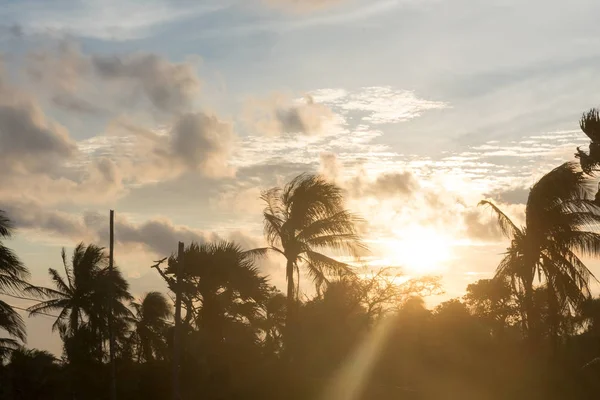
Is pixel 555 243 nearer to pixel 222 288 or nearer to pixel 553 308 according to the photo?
pixel 553 308

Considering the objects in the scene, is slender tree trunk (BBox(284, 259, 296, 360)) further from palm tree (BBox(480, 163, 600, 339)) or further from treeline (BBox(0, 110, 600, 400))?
palm tree (BBox(480, 163, 600, 339))

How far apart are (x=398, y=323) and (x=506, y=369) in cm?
1336

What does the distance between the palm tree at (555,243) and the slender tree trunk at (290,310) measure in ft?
29.7

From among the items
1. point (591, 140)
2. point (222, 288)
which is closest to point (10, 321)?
point (222, 288)

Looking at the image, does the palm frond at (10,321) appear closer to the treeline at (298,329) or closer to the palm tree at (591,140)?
the treeline at (298,329)

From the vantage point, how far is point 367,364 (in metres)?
40.2

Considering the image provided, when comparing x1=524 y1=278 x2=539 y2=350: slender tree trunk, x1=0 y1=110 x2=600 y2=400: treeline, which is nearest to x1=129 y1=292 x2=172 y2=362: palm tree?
x1=0 y1=110 x2=600 y2=400: treeline

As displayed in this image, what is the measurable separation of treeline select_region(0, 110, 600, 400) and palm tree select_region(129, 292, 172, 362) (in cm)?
13

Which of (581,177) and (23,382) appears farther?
(23,382)

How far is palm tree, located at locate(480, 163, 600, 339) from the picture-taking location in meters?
30.1

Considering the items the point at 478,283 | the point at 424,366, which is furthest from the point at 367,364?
the point at 478,283

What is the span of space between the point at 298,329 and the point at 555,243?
1122 centimetres

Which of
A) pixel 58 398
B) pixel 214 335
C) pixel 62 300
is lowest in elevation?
pixel 58 398

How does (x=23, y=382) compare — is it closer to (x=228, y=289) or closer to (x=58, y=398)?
(x=58, y=398)
